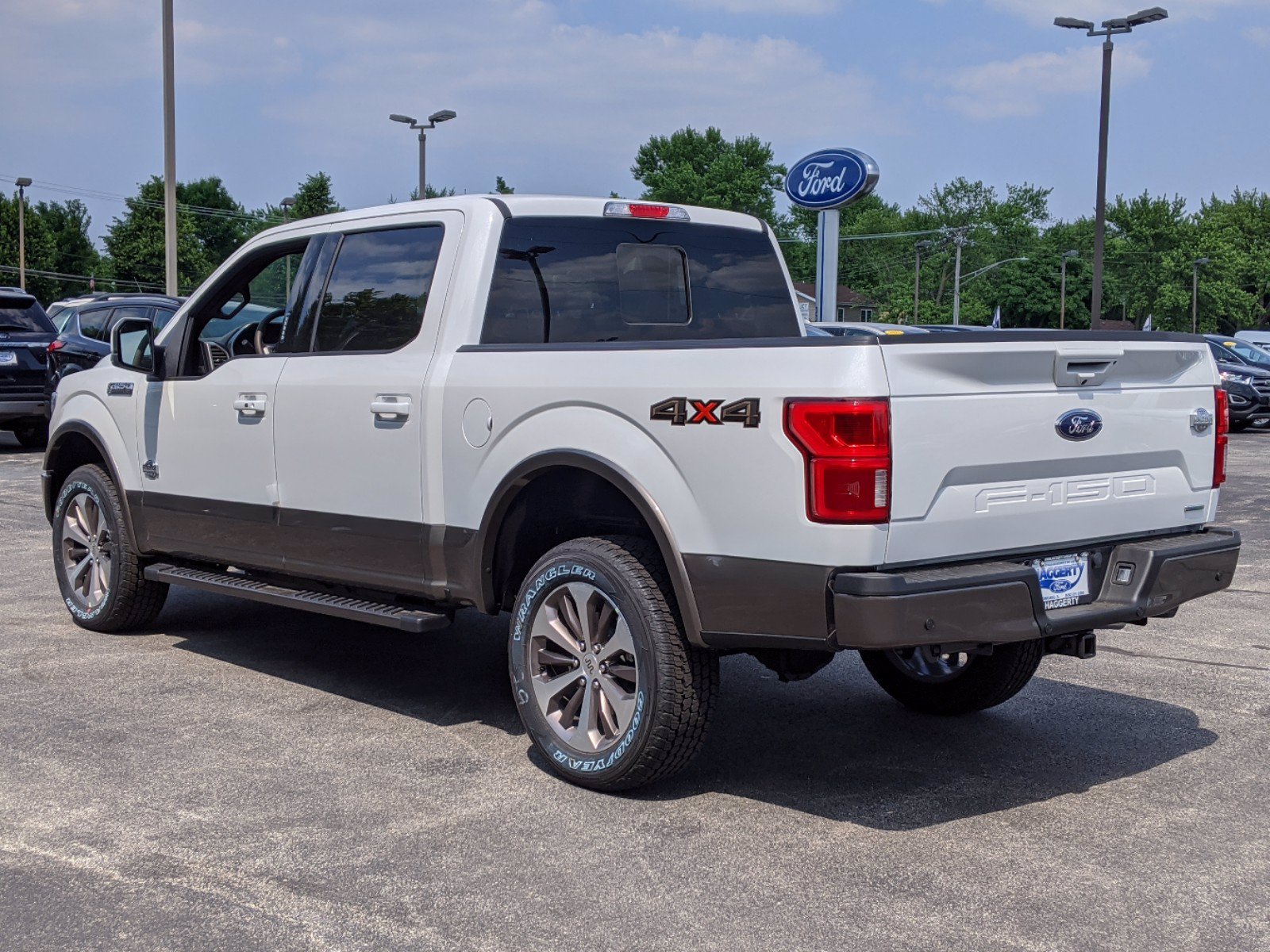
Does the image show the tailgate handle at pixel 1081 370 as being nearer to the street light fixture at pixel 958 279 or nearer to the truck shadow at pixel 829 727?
the truck shadow at pixel 829 727

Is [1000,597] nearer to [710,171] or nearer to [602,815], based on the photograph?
[602,815]

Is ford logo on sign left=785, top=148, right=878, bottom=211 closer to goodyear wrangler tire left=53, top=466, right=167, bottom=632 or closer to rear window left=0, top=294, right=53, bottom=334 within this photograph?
rear window left=0, top=294, right=53, bottom=334

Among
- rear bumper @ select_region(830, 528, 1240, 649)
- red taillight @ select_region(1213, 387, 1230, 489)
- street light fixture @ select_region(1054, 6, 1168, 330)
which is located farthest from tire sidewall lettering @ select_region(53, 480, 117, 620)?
street light fixture @ select_region(1054, 6, 1168, 330)

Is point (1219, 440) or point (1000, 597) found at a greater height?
point (1219, 440)

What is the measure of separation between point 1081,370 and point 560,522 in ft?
6.06

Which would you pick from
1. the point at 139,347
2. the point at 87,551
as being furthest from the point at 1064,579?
the point at 87,551

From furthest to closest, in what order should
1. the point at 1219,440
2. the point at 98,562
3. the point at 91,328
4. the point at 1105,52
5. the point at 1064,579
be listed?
the point at 1105,52
the point at 91,328
the point at 98,562
the point at 1219,440
the point at 1064,579

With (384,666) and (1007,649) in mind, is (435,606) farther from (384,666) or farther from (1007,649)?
(1007,649)

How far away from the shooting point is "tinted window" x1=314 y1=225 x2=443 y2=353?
5375mm

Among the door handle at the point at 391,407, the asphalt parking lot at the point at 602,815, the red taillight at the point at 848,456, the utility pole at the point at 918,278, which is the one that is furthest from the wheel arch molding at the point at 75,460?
the utility pole at the point at 918,278

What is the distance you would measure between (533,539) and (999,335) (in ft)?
6.13

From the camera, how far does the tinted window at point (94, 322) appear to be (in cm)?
1681

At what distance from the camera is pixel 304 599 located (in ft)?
18.4

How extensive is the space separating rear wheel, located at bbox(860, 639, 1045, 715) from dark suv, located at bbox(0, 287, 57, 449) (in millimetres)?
13447
